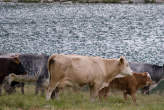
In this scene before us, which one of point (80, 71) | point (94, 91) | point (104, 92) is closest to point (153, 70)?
point (104, 92)

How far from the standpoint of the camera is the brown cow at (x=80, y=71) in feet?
40.4

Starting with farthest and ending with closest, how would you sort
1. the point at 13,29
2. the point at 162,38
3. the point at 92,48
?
the point at 13,29 < the point at 162,38 < the point at 92,48

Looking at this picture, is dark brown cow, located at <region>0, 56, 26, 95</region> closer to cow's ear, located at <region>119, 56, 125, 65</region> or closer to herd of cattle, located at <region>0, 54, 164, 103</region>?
herd of cattle, located at <region>0, 54, 164, 103</region>

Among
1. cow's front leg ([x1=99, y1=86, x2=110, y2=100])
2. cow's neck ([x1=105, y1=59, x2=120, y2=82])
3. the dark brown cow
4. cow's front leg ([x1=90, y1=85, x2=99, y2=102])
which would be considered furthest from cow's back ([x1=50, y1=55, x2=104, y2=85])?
the dark brown cow

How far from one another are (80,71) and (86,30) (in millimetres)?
36451

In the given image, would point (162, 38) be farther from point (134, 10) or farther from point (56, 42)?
point (134, 10)

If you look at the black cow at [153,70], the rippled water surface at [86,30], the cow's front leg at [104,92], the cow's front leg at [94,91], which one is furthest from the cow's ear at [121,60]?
the rippled water surface at [86,30]

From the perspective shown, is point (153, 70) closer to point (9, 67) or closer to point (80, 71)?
point (80, 71)

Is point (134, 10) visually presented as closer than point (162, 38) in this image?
No

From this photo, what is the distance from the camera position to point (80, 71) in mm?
12500

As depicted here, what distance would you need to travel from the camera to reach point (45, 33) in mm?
45469

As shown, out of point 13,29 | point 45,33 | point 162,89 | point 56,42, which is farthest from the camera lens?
point 13,29

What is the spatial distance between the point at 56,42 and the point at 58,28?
11.7 m

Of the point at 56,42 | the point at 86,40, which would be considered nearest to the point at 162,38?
the point at 86,40
